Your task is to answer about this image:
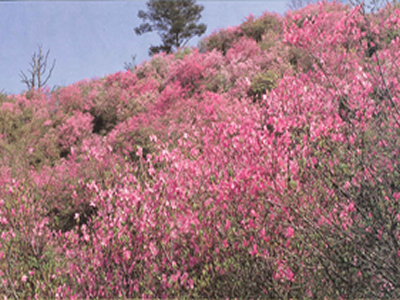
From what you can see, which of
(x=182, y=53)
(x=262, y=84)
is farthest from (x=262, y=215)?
(x=182, y=53)

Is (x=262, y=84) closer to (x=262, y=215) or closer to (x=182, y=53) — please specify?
(x=262, y=215)

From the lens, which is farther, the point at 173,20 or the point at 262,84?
the point at 173,20

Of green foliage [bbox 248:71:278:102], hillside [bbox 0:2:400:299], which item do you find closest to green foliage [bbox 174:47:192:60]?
green foliage [bbox 248:71:278:102]

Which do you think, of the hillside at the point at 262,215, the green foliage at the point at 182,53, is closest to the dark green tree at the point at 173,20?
the green foliage at the point at 182,53

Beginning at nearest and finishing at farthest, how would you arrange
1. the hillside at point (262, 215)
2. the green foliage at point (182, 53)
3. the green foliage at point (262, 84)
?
1. the hillside at point (262, 215)
2. the green foliage at point (262, 84)
3. the green foliage at point (182, 53)

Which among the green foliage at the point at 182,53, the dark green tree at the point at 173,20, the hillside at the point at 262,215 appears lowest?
the hillside at the point at 262,215

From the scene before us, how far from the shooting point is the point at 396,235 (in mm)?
3025

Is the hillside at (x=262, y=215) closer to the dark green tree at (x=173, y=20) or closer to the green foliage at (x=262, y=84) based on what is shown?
the green foliage at (x=262, y=84)

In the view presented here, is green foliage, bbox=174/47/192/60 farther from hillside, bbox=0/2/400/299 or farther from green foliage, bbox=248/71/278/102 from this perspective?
hillside, bbox=0/2/400/299

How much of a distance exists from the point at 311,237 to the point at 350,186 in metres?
0.64

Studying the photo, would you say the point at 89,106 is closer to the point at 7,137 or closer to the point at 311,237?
the point at 7,137

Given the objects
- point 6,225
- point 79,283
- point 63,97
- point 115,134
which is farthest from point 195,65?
point 79,283

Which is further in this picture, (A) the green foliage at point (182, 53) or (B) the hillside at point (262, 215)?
(A) the green foliage at point (182, 53)

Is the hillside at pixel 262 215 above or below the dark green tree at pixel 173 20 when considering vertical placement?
below
